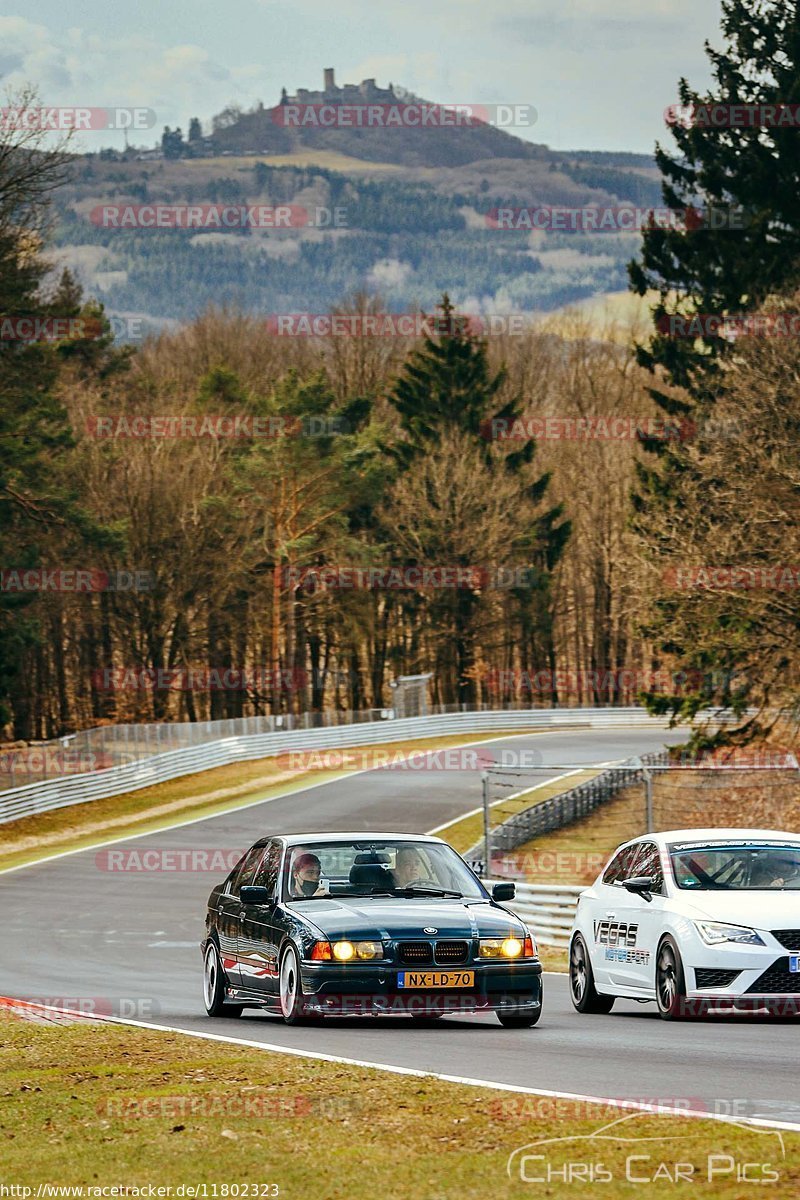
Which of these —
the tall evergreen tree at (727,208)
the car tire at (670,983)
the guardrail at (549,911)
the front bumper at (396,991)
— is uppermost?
the tall evergreen tree at (727,208)

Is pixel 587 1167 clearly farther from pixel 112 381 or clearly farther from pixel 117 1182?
pixel 112 381

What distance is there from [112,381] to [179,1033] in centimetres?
7767

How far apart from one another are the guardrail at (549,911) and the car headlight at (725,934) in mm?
11413

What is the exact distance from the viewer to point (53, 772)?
173 ft

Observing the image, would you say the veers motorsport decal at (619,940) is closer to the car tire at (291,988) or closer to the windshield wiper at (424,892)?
the windshield wiper at (424,892)

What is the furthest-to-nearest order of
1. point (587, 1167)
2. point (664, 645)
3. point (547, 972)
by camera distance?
point (664, 645) < point (547, 972) < point (587, 1167)

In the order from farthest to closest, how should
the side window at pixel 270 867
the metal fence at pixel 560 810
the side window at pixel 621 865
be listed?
the metal fence at pixel 560 810 → the side window at pixel 621 865 → the side window at pixel 270 867

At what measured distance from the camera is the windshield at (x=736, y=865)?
1427 cm

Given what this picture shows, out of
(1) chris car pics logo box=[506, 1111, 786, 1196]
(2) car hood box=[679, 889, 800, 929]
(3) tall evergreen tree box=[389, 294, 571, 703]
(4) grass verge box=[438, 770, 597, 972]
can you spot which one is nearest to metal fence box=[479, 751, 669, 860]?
(4) grass verge box=[438, 770, 597, 972]

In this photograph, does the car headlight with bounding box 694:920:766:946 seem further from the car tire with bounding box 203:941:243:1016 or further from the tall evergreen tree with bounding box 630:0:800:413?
the tall evergreen tree with bounding box 630:0:800:413

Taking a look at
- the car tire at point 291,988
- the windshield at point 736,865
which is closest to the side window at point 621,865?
the windshield at point 736,865

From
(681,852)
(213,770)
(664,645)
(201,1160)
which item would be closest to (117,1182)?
(201,1160)

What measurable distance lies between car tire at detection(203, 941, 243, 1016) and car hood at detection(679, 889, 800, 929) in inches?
149

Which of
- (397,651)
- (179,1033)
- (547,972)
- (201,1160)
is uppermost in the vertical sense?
(201,1160)
